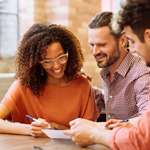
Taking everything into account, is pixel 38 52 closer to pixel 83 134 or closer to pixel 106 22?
pixel 106 22

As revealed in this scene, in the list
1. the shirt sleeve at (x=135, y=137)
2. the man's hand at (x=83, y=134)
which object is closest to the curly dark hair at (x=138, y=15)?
the shirt sleeve at (x=135, y=137)

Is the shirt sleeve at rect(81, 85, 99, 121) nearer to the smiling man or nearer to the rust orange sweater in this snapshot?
the rust orange sweater

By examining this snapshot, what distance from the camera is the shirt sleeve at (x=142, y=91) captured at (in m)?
1.97

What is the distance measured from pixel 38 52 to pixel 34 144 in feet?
2.36

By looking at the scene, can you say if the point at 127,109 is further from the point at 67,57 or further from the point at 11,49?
the point at 11,49

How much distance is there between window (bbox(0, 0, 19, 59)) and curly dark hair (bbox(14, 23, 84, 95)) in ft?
4.52

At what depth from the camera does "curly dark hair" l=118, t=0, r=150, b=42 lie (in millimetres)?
1266

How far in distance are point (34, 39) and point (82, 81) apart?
0.54 meters

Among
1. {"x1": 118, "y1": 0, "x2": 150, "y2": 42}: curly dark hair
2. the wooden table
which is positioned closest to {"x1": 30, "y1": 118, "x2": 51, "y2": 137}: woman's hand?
the wooden table

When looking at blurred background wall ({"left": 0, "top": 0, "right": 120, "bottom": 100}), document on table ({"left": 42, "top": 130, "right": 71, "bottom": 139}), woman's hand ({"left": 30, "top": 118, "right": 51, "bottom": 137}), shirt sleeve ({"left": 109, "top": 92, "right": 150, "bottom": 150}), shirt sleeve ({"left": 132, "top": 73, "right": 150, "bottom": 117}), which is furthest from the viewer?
blurred background wall ({"left": 0, "top": 0, "right": 120, "bottom": 100})

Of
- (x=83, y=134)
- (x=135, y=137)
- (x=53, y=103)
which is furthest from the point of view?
(x=53, y=103)

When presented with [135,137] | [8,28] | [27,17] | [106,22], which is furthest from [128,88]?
[8,28]

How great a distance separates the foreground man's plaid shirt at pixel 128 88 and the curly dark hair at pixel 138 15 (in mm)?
795

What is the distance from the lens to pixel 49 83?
2.16 m
